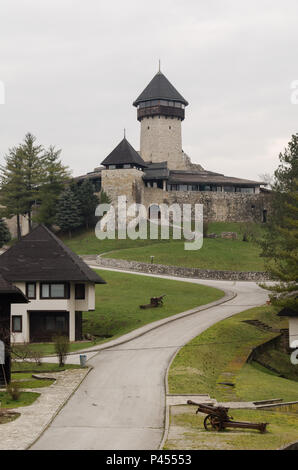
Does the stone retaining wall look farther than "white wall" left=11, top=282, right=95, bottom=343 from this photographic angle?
Yes

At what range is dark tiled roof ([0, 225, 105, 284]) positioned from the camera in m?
47.8

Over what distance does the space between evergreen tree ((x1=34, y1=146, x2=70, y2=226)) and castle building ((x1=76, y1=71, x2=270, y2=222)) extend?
6186 millimetres

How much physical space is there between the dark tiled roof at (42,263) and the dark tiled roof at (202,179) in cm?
5430

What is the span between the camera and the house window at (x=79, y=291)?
48.5 metres

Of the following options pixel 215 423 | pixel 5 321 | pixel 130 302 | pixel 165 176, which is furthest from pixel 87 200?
pixel 215 423

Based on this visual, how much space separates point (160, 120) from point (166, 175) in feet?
40.5

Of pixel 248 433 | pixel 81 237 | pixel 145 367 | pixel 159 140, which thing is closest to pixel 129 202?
pixel 81 237

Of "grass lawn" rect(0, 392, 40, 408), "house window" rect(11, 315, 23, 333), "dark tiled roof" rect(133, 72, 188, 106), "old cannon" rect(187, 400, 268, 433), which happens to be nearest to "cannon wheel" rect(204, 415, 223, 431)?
"old cannon" rect(187, 400, 268, 433)

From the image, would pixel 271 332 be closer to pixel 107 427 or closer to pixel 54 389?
pixel 54 389

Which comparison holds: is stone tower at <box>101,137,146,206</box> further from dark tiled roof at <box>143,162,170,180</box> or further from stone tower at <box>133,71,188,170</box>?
stone tower at <box>133,71,188,170</box>
